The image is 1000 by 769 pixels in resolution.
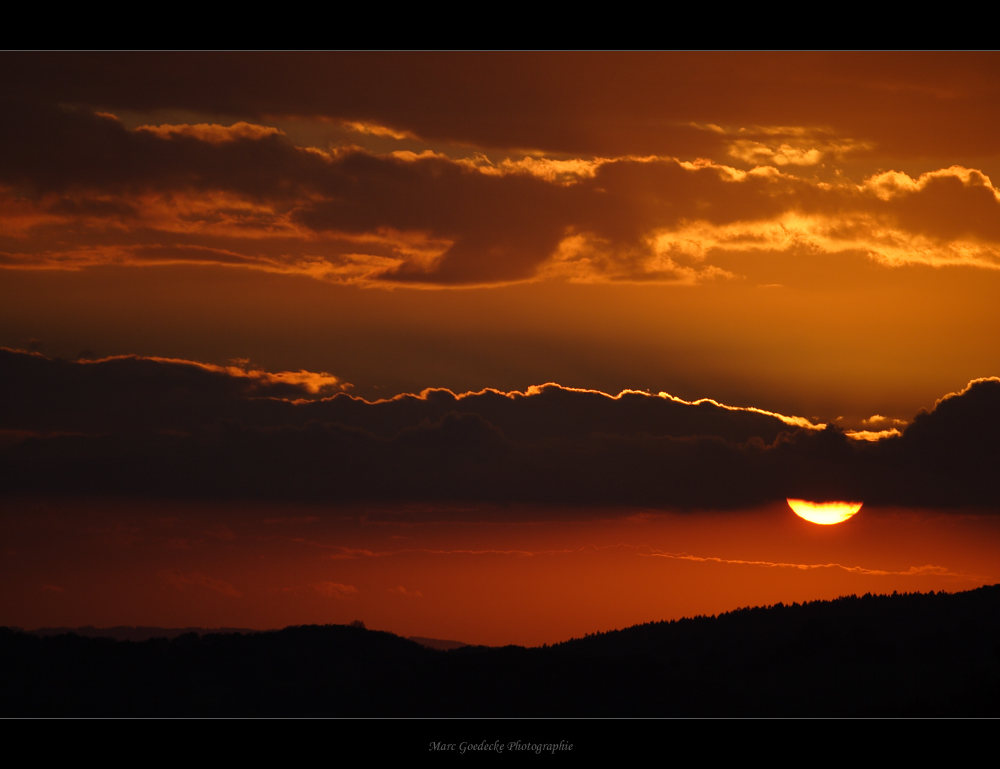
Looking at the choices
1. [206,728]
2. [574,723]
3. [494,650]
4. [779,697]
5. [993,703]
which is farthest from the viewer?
[494,650]

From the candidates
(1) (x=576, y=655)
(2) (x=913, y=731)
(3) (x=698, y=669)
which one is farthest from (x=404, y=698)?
(2) (x=913, y=731)

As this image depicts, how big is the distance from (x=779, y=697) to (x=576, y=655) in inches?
1849

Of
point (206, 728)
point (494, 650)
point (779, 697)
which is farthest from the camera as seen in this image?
point (494, 650)

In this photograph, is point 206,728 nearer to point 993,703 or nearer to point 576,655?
point 993,703

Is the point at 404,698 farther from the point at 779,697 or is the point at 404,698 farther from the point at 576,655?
the point at 779,697

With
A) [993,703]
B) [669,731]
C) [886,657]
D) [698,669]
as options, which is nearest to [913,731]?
[669,731]

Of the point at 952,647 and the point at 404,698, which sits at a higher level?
the point at 952,647

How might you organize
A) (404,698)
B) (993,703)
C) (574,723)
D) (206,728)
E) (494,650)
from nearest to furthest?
(206,728) → (574,723) → (993,703) → (404,698) → (494,650)

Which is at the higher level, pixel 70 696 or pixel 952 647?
pixel 952 647

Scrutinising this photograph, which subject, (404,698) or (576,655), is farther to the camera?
(576,655)

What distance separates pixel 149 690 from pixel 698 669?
372 feet

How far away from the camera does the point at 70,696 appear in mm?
192375

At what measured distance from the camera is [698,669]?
186m

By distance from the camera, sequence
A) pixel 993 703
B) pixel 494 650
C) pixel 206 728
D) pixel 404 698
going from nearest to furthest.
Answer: pixel 206 728 < pixel 993 703 < pixel 404 698 < pixel 494 650
